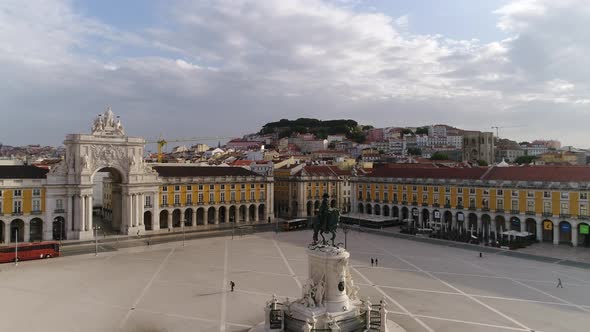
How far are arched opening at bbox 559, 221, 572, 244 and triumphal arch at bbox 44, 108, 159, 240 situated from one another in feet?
155

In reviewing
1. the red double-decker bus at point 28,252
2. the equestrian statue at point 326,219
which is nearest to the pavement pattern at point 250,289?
the red double-decker bus at point 28,252

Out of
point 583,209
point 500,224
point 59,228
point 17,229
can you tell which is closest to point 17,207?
point 17,229

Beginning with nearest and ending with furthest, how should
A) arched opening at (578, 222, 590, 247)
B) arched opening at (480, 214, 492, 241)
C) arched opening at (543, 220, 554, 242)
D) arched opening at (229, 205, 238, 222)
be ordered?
arched opening at (578, 222, 590, 247), arched opening at (543, 220, 554, 242), arched opening at (480, 214, 492, 241), arched opening at (229, 205, 238, 222)

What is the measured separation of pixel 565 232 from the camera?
47906 mm

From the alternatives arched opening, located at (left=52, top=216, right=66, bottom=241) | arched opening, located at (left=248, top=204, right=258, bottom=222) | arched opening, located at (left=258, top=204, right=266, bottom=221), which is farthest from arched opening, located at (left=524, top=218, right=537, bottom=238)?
arched opening, located at (left=52, top=216, right=66, bottom=241)

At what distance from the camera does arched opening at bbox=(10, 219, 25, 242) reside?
48.7 metres

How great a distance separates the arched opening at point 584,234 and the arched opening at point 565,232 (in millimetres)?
894

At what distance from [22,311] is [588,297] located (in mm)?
33736

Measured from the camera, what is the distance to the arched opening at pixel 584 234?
149ft

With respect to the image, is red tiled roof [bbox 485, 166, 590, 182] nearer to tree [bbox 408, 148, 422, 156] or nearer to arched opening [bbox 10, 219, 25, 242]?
arched opening [bbox 10, 219, 25, 242]

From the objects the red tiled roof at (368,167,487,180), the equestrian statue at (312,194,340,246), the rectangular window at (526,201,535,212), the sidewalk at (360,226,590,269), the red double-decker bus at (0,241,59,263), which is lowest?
the sidewalk at (360,226,590,269)

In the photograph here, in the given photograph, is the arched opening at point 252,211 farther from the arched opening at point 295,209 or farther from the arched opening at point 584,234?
the arched opening at point 584,234

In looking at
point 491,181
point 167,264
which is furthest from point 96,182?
point 491,181

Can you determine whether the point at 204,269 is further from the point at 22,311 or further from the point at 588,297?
the point at 588,297
